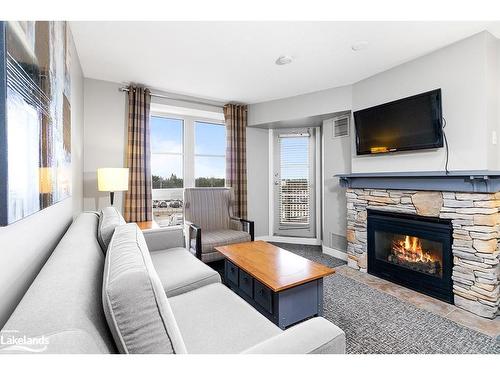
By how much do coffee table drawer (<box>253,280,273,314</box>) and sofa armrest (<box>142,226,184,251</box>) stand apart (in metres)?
0.96

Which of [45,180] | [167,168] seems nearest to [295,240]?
[167,168]

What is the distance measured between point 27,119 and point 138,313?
73cm

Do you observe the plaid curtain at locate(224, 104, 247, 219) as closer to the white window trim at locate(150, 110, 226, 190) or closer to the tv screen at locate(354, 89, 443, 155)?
the white window trim at locate(150, 110, 226, 190)

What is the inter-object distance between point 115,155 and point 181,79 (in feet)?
4.31

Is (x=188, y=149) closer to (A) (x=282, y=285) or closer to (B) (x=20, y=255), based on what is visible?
(A) (x=282, y=285)

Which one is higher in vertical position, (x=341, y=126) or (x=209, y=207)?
(x=341, y=126)

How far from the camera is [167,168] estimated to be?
3758 mm

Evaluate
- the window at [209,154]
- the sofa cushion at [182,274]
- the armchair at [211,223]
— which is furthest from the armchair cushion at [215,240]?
the window at [209,154]

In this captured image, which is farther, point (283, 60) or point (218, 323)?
point (283, 60)

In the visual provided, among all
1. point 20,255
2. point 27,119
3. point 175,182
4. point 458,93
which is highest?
point 458,93

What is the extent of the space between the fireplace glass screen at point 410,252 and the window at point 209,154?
2585 mm

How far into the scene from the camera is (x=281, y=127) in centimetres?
434

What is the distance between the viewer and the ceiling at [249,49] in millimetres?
1993

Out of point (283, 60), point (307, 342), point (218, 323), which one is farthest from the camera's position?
Result: point (283, 60)
